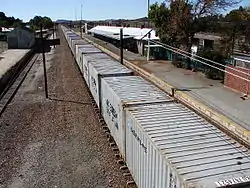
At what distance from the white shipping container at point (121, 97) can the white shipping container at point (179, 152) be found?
880 millimetres

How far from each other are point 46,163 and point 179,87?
13.7m

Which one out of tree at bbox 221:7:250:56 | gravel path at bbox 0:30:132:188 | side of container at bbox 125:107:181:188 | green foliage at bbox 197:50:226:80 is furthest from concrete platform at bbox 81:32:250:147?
side of container at bbox 125:107:181:188

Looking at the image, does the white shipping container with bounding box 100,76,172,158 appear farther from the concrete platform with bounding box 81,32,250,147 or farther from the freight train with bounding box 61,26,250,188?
the concrete platform with bounding box 81,32,250,147

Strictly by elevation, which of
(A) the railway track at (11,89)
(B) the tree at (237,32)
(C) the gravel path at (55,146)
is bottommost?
(C) the gravel path at (55,146)

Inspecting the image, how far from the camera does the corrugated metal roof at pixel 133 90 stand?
12453 millimetres

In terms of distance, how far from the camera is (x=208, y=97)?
2058 centimetres

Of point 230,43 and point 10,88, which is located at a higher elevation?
point 230,43

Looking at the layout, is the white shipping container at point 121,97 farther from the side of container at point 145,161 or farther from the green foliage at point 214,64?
the green foliage at point 214,64

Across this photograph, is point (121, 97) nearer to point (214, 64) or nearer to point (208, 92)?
point (208, 92)

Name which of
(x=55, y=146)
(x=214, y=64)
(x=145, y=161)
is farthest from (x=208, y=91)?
(x=145, y=161)

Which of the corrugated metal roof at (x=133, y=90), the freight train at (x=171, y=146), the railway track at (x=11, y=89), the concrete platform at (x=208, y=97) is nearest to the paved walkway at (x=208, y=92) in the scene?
the concrete platform at (x=208, y=97)

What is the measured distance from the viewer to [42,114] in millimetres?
19328

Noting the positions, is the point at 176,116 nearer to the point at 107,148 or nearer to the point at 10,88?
the point at 107,148

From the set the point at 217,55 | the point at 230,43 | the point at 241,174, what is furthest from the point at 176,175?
the point at 230,43
